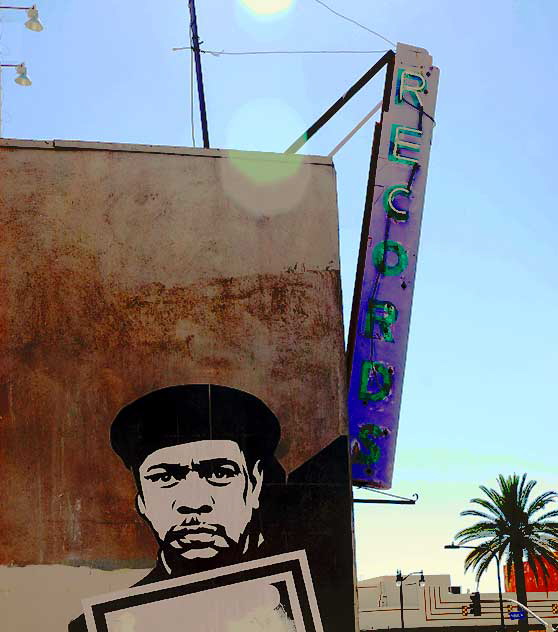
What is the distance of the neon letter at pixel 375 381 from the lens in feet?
38.7

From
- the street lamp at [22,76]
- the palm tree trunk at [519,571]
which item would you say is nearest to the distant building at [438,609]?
the palm tree trunk at [519,571]

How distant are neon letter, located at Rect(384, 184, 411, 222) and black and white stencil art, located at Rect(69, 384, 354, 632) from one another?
3.44m

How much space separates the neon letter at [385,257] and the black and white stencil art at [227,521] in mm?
2671

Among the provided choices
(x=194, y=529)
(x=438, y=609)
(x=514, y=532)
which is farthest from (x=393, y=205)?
(x=438, y=609)

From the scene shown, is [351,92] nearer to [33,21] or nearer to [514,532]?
[33,21]

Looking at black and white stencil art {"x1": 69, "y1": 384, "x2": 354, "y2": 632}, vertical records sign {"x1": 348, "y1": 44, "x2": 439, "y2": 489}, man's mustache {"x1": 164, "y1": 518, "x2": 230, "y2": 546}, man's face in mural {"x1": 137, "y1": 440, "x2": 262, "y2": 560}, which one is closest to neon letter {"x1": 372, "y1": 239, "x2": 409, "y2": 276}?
vertical records sign {"x1": 348, "y1": 44, "x2": 439, "y2": 489}

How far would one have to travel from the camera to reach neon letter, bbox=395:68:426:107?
12891mm

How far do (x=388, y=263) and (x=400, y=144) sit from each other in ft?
5.81

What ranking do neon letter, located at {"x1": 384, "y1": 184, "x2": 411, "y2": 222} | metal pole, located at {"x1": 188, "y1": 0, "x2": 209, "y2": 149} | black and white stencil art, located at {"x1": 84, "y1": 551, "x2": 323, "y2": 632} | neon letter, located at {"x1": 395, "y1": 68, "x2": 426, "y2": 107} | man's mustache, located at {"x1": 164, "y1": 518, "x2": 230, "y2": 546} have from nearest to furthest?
black and white stencil art, located at {"x1": 84, "y1": 551, "x2": 323, "y2": 632}
man's mustache, located at {"x1": 164, "y1": 518, "x2": 230, "y2": 546}
neon letter, located at {"x1": 384, "y1": 184, "x2": 411, "y2": 222}
neon letter, located at {"x1": 395, "y1": 68, "x2": 426, "y2": 107}
metal pole, located at {"x1": 188, "y1": 0, "x2": 209, "y2": 149}

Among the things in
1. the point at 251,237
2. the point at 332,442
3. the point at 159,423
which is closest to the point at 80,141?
the point at 251,237

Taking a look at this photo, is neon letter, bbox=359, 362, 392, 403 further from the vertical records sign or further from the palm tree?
the palm tree

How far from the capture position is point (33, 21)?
15156mm

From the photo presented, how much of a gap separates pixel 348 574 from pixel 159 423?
9.44 ft

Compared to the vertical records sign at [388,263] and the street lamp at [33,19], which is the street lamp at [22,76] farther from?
the vertical records sign at [388,263]
